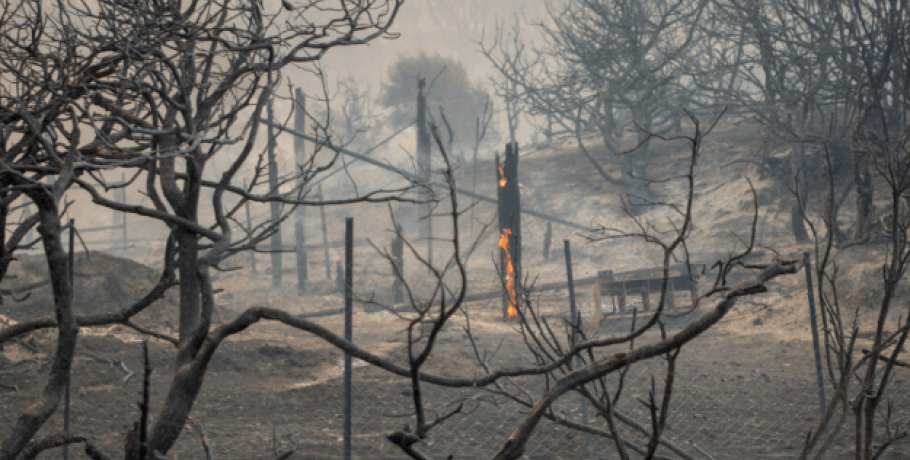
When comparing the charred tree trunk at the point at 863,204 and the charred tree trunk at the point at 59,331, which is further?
the charred tree trunk at the point at 863,204

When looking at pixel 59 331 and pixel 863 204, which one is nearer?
pixel 59 331

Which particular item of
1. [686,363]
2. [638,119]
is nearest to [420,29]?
[638,119]

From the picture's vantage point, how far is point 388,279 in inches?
862

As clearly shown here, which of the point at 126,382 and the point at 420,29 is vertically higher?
the point at 420,29

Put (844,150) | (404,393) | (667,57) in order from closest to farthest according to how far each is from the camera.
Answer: (404,393) → (844,150) → (667,57)

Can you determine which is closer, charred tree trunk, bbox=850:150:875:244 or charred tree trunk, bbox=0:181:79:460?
charred tree trunk, bbox=0:181:79:460

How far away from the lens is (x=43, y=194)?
260 centimetres

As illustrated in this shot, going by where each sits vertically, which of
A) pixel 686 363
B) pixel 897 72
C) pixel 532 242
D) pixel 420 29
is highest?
pixel 420 29

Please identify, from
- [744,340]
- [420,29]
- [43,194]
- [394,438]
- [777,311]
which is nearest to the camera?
[394,438]

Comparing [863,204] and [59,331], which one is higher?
[863,204]

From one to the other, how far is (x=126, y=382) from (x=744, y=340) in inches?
397

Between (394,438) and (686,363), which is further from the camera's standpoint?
(686,363)

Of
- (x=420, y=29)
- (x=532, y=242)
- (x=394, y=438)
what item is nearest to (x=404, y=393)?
(x=394, y=438)

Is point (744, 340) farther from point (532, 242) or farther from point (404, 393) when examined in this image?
point (532, 242)
